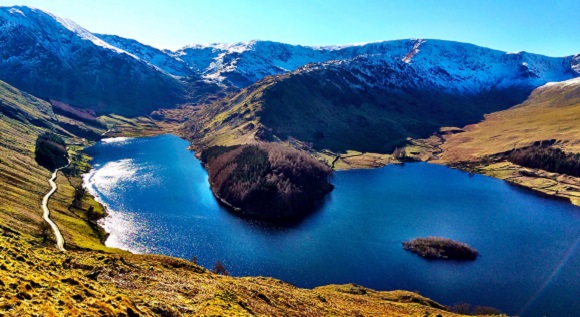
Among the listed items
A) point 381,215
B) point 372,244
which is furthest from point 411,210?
point 372,244

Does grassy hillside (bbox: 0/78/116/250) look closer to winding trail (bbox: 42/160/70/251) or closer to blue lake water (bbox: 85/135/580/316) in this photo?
winding trail (bbox: 42/160/70/251)

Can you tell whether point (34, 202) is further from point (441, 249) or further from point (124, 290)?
point (441, 249)

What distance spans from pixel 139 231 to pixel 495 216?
169 meters

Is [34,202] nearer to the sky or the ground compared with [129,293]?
nearer to the ground

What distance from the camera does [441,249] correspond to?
146 metres

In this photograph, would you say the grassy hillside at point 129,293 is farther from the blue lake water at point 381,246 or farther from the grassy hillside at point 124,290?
the blue lake water at point 381,246

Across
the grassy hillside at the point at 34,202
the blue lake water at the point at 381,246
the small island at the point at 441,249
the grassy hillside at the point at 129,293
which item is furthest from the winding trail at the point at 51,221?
the small island at the point at 441,249

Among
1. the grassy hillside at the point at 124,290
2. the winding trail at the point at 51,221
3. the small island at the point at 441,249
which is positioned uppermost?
the small island at the point at 441,249

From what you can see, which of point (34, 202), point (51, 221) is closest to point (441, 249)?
point (51, 221)

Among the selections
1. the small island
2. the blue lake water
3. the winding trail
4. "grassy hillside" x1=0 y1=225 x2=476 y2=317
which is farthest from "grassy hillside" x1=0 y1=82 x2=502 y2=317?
the small island

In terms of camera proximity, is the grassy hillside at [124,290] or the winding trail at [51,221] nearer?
the grassy hillside at [124,290]

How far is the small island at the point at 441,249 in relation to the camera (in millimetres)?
143375

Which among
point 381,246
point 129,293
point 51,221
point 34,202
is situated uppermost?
point 381,246

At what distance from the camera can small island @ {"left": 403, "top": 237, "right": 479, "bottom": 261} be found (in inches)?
5645
